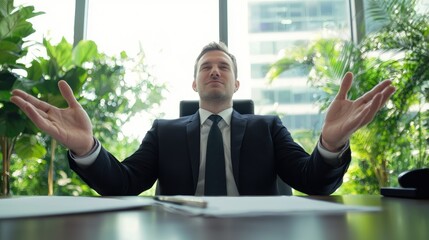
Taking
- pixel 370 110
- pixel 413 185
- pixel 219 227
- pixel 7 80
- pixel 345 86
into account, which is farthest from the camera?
pixel 7 80

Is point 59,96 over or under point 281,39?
under

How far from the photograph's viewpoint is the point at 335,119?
109cm

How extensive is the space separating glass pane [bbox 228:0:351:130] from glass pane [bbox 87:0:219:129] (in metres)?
0.27

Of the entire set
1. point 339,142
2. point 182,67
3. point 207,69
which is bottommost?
point 339,142

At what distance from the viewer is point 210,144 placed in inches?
62.7

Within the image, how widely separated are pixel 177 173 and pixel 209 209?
3.64ft

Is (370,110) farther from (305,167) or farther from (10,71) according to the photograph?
(10,71)

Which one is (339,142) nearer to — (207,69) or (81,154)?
(81,154)

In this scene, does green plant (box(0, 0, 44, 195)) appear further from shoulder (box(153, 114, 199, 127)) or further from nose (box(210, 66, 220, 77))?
nose (box(210, 66, 220, 77))

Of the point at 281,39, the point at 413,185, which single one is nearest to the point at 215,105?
the point at 413,185

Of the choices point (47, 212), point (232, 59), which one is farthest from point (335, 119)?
point (232, 59)

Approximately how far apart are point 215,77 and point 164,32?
165cm

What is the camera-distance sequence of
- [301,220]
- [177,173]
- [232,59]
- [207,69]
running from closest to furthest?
[301,220], [177,173], [207,69], [232,59]

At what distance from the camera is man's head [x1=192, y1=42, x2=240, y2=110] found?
183 centimetres
